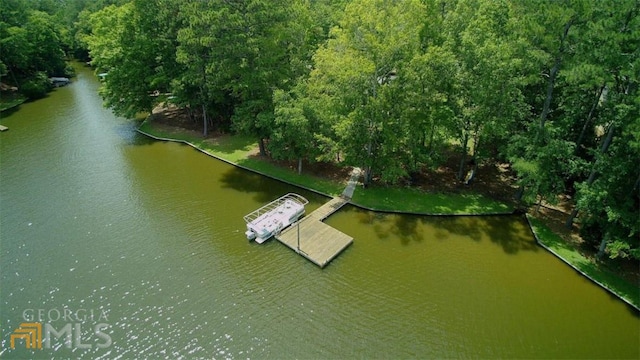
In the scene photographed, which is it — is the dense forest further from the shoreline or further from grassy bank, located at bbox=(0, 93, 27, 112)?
grassy bank, located at bbox=(0, 93, 27, 112)

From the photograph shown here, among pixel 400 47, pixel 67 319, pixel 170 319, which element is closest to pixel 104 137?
pixel 67 319

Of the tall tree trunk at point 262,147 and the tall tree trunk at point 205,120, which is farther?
the tall tree trunk at point 205,120

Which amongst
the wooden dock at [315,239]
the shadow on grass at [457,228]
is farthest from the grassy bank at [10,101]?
the shadow on grass at [457,228]

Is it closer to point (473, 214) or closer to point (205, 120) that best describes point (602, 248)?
point (473, 214)

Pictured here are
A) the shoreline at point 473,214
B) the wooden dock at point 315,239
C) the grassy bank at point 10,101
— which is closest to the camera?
the shoreline at point 473,214

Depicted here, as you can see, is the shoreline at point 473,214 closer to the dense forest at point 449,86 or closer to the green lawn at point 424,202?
the green lawn at point 424,202

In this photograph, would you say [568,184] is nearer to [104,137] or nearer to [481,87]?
[481,87]

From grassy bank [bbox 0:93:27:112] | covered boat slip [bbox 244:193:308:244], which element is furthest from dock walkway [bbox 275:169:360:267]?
grassy bank [bbox 0:93:27:112]
